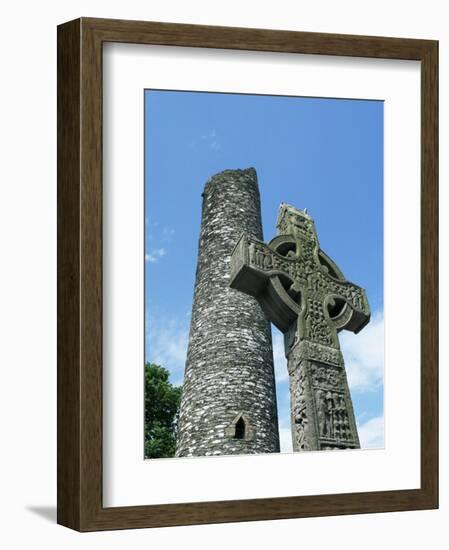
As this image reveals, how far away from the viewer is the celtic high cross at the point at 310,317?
598 cm

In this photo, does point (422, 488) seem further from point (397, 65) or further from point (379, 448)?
point (397, 65)

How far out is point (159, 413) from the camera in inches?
225

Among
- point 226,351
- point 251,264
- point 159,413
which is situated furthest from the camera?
point 226,351

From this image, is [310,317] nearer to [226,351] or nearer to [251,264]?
[251,264]

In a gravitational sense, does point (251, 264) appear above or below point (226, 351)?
above

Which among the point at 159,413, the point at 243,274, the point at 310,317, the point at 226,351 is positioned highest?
the point at 243,274

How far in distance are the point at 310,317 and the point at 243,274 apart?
1.05 feet

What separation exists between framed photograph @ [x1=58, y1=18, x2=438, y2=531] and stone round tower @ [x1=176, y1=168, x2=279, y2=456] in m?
0.01

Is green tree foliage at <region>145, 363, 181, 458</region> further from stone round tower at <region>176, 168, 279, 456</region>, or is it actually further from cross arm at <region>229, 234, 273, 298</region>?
cross arm at <region>229, 234, 273, 298</region>

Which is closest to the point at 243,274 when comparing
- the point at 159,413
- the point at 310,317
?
the point at 310,317

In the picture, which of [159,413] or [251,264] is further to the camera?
[251,264]

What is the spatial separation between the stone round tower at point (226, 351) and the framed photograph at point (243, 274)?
12 millimetres

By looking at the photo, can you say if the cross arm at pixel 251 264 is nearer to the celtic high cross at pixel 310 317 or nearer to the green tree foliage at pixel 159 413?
the celtic high cross at pixel 310 317

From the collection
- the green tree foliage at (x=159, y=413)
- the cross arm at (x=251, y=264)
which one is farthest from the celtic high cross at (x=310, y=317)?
the green tree foliage at (x=159, y=413)
